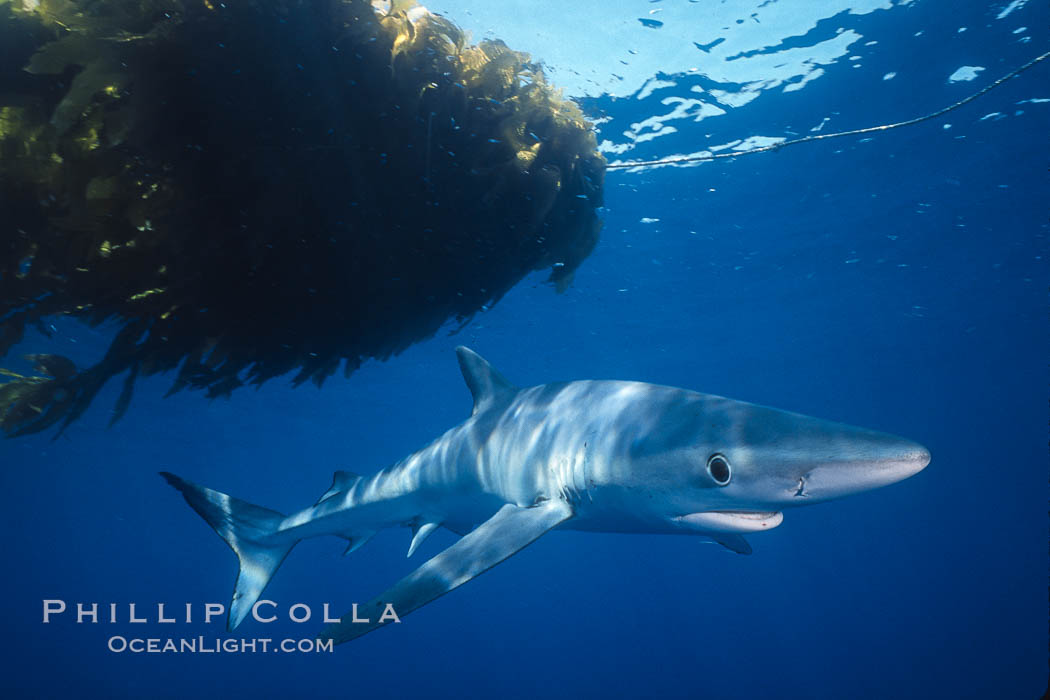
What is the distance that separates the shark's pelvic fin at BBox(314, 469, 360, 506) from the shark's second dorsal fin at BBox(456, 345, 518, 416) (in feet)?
6.51

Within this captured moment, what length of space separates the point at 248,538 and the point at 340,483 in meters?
1.44

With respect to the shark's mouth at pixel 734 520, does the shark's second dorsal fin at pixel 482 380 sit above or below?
above

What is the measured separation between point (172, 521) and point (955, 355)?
308ft

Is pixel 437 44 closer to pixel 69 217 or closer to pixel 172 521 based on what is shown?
pixel 69 217

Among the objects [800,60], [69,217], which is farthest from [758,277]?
[69,217]

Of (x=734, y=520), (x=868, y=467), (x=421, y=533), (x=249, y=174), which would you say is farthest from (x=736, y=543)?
(x=249, y=174)

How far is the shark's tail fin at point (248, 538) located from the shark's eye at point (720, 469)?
5616 mm

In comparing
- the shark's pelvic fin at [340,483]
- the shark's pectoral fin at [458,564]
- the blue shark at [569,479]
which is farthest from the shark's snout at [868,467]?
the shark's pelvic fin at [340,483]

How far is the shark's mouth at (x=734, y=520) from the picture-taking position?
2.74m

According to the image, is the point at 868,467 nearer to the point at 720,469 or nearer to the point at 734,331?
the point at 720,469

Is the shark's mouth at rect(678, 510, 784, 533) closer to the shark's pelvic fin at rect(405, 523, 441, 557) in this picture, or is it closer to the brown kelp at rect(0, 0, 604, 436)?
the shark's pelvic fin at rect(405, 523, 441, 557)

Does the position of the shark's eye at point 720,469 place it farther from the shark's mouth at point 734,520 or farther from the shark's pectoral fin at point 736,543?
the shark's pectoral fin at point 736,543

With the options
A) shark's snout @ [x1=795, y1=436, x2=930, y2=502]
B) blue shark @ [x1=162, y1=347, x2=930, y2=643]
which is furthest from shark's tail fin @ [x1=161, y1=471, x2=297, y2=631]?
shark's snout @ [x1=795, y1=436, x2=930, y2=502]

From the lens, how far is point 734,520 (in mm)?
2877
